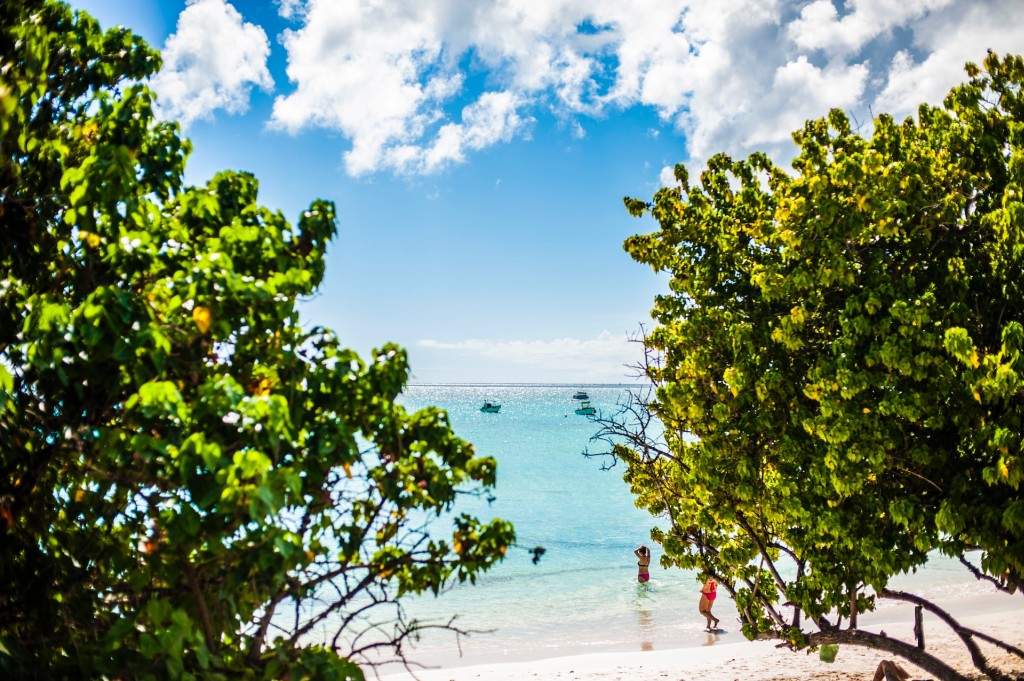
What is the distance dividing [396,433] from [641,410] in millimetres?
6501

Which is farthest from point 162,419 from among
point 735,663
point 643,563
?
point 643,563

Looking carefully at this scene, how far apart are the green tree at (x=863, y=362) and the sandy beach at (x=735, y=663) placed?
5.25 meters

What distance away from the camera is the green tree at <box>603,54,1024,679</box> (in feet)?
23.8

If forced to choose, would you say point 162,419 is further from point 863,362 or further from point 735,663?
point 735,663

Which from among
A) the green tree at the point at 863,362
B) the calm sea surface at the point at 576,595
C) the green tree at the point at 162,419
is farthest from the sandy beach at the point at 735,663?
the green tree at the point at 162,419

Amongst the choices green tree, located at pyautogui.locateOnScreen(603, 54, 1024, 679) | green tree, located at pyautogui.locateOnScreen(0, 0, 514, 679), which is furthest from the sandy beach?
green tree, located at pyautogui.locateOnScreen(0, 0, 514, 679)

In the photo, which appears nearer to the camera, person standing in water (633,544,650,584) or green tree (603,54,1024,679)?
green tree (603,54,1024,679)

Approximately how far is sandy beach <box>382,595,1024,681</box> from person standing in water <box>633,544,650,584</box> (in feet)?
18.7

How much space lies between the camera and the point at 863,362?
7613 mm

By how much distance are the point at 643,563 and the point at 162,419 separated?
77.1 feet

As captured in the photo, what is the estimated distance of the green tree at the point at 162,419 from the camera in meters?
3.20

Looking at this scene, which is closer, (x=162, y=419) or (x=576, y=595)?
(x=162, y=419)

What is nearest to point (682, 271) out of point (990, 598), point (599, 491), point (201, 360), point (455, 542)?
point (455, 542)

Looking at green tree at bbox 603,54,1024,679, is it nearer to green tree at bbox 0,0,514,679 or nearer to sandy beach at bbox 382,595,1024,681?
green tree at bbox 0,0,514,679
